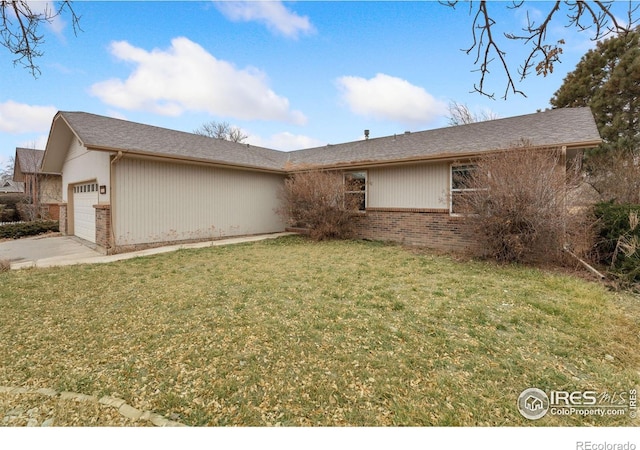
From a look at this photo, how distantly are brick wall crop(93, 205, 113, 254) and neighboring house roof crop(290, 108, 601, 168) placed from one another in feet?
24.2

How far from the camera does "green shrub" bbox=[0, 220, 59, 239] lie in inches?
488

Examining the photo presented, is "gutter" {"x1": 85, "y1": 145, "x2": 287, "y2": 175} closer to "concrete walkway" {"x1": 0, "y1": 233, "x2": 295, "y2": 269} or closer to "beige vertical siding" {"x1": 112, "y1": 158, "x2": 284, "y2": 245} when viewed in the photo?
"beige vertical siding" {"x1": 112, "y1": 158, "x2": 284, "y2": 245}

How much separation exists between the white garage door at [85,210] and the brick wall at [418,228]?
30.0 feet

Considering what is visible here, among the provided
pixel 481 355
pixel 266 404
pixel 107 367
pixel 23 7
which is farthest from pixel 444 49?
pixel 107 367

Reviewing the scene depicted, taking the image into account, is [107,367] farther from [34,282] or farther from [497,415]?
[34,282]

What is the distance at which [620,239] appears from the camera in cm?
564

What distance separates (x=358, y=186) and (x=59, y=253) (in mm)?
9587

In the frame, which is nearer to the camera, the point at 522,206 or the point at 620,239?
the point at 620,239

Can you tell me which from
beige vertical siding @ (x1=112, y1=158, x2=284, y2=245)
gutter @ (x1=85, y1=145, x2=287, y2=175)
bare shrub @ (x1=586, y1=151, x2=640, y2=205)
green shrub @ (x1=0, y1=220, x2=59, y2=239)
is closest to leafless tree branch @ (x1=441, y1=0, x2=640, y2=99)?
bare shrub @ (x1=586, y1=151, x2=640, y2=205)

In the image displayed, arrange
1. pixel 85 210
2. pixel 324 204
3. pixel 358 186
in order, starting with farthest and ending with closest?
1. pixel 85 210
2. pixel 358 186
3. pixel 324 204

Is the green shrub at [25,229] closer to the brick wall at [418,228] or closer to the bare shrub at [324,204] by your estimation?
the bare shrub at [324,204]

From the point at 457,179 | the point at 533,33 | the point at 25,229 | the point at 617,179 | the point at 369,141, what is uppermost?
the point at 369,141

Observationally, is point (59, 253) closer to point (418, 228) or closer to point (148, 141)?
point (148, 141)

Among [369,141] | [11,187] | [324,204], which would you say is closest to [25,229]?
[324,204]
